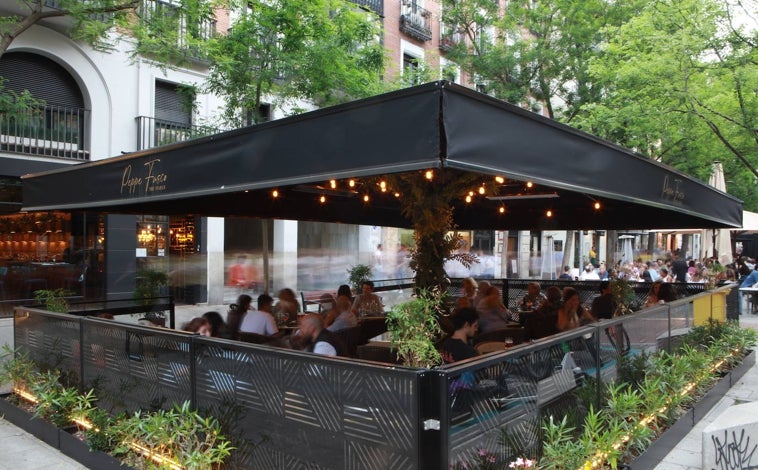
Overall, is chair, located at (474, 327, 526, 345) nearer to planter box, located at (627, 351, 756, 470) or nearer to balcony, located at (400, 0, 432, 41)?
planter box, located at (627, 351, 756, 470)

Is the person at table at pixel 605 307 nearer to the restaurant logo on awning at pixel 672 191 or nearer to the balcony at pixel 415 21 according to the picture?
the restaurant logo on awning at pixel 672 191

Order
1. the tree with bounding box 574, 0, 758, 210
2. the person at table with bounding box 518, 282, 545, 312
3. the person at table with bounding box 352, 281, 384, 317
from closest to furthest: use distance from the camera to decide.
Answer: the person at table with bounding box 352, 281, 384, 317 → the person at table with bounding box 518, 282, 545, 312 → the tree with bounding box 574, 0, 758, 210

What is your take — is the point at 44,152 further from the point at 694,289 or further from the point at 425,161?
the point at 694,289

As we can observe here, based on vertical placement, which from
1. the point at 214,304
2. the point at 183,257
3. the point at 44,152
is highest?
the point at 44,152

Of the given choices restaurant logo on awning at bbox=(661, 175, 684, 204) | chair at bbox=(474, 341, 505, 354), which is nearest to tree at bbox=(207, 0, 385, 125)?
chair at bbox=(474, 341, 505, 354)

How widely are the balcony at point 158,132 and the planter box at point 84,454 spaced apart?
32.7 ft

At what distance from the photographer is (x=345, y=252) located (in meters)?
21.4

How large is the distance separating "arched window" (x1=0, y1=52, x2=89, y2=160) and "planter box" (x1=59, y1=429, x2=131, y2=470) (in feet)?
31.1

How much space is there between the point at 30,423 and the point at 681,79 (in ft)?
48.1

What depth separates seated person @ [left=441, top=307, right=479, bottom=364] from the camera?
488 cm

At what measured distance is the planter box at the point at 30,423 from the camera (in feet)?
17.3

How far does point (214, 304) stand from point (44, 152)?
19.7 feet

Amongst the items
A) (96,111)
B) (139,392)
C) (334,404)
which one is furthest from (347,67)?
(334,404)

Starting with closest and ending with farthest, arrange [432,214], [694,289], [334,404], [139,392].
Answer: [334,404]
[139,392]
[432,214]
[694,289]
